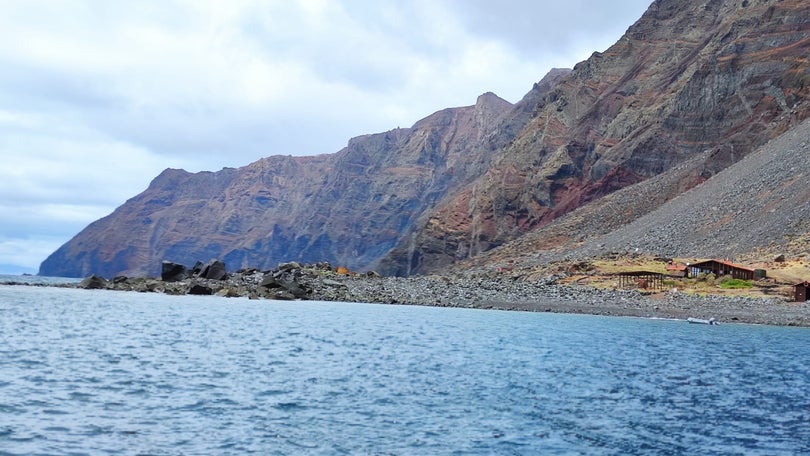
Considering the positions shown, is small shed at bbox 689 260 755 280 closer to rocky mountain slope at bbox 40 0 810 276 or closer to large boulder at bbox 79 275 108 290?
rocky mountain slope at bbox 40 0 810 276

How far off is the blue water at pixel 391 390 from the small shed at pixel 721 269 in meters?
27.3

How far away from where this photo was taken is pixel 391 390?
26016 millimetres

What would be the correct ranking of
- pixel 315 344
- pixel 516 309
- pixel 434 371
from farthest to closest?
pixel 516 309 < pixel 315 344 < pixel 434 371

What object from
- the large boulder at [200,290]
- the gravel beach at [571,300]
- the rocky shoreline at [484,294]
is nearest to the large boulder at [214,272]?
the rocky shoreline at [484,294]

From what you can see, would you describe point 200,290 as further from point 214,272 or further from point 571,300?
point 571,300

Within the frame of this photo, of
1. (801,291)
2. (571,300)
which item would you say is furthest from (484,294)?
(801,291)

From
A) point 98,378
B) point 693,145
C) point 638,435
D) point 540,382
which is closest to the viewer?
point 638,435

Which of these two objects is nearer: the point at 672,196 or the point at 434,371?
the point at 434,371

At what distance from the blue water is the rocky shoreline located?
14665 millimetres

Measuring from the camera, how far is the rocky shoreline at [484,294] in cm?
6331

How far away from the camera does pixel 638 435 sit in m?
20.2

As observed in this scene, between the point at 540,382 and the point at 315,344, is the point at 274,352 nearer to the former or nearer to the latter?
the point at 315,344

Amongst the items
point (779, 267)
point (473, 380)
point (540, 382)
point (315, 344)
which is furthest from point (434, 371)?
point (779, 267)

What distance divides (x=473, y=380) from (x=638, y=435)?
9.46m
